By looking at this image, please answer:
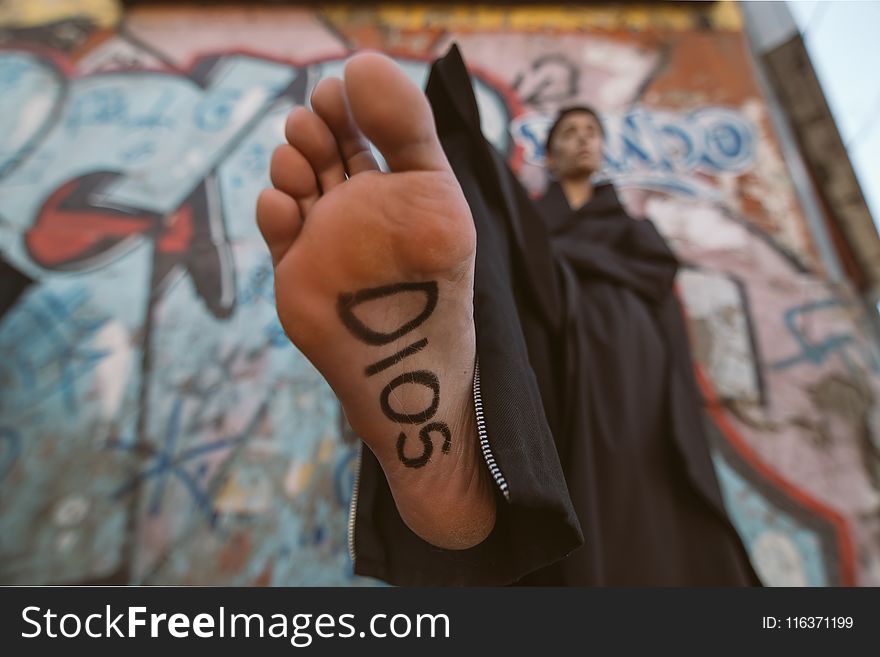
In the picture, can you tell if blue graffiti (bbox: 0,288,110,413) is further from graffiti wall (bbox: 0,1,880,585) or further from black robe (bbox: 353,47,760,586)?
black robe (bbox: 353,47,760,586)

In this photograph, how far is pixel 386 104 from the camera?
541 mm

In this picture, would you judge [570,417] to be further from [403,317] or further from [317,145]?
[317,145]

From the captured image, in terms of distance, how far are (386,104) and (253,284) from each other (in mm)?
1330

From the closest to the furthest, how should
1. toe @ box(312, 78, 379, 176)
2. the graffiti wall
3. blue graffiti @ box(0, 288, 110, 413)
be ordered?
toe @ box(312, 78, 379, 176), the graffiti wall, blue graffiti @ box(0, 288, 110, 413)

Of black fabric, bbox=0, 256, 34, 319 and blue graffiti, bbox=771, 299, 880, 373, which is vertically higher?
black fabric, bbox=0, 256, 34, 319

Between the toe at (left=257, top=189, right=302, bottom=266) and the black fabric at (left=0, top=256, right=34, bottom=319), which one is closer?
the toe at (left=257, top=189, right=302, bottom=266)

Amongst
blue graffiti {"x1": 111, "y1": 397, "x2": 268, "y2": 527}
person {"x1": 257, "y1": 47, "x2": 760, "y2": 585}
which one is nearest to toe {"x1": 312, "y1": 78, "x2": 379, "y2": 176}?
person {"x1": 257, "y1": 47, "x2": 760, "y2": 585}

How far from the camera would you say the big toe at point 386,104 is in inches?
21.3

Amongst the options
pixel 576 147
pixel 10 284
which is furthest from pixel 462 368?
pixel 10 284

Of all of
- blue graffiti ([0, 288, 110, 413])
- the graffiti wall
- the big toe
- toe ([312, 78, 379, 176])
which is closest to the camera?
the big toe

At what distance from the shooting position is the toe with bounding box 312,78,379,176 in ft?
2.12

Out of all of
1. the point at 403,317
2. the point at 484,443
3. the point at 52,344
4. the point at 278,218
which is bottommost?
the point at 484,443

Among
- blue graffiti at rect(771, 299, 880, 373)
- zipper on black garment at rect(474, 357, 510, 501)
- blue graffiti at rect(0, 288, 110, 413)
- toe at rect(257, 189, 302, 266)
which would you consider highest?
blue graffiti at rect(0, 288, 110, 413)

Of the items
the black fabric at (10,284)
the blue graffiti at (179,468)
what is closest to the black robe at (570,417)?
the blue graffiti at (179,468)
